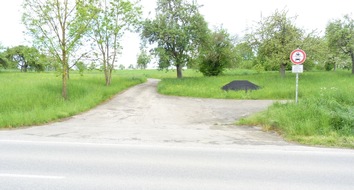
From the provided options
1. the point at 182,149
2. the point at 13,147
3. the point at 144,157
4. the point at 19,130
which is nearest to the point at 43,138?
the point at 13,147

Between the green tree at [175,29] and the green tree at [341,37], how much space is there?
17.7 metres

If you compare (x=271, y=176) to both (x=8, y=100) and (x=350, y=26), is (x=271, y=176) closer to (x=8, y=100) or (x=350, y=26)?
(x=8, y=100)

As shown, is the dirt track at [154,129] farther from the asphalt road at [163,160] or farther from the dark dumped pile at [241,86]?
the dark dumped pile at [241,86]

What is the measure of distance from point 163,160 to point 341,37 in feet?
118

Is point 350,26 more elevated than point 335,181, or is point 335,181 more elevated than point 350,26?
point 350,26

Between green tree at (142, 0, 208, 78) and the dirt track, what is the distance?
1808 cm


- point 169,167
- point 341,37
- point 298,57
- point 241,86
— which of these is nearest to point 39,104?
point 169,167

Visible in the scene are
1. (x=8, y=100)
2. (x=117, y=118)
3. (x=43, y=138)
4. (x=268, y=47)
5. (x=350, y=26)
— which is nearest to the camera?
(x=43, y=138)

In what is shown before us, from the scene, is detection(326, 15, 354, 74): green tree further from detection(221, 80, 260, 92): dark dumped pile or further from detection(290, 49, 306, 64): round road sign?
detection(290, 49, 306, 64): round road sign

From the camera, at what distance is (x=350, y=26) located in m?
31.5

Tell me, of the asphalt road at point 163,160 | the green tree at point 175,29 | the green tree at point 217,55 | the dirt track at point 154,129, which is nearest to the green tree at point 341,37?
the green tree at point 217,55

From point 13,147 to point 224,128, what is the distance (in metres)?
7.23

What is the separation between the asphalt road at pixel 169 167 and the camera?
4066mm

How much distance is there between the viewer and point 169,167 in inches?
193
